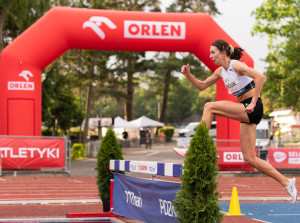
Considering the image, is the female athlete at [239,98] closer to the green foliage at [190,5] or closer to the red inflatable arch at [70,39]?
the red inflatable arch at [70,39]

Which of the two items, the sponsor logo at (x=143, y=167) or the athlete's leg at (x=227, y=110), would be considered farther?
the sponsor logo at (x=143, y=167)

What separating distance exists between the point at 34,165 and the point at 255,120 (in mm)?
13654

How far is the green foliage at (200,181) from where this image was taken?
5.59 metres

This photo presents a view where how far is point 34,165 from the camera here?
1867 centimetres

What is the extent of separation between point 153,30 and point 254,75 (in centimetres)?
1354

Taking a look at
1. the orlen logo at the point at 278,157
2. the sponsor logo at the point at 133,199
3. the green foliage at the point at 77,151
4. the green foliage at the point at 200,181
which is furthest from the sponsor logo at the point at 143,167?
the green foliage at the point at 77,151

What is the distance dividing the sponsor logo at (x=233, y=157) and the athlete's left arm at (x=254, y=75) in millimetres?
13429

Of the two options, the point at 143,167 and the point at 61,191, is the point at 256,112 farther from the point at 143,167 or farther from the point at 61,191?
the point at 61,191

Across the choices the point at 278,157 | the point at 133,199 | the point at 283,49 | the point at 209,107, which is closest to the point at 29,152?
the point at 278,157

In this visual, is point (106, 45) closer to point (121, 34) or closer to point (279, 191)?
point (121, 34)

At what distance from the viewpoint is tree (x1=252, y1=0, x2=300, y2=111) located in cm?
4097

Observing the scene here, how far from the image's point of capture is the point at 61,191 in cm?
1458

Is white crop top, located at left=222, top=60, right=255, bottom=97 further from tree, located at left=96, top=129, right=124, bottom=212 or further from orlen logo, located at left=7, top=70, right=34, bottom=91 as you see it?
orlen logo, located at left=7, top=70, right=34, bottom=91

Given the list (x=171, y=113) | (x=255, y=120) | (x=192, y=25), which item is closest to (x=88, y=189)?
(x=192, y=25)
